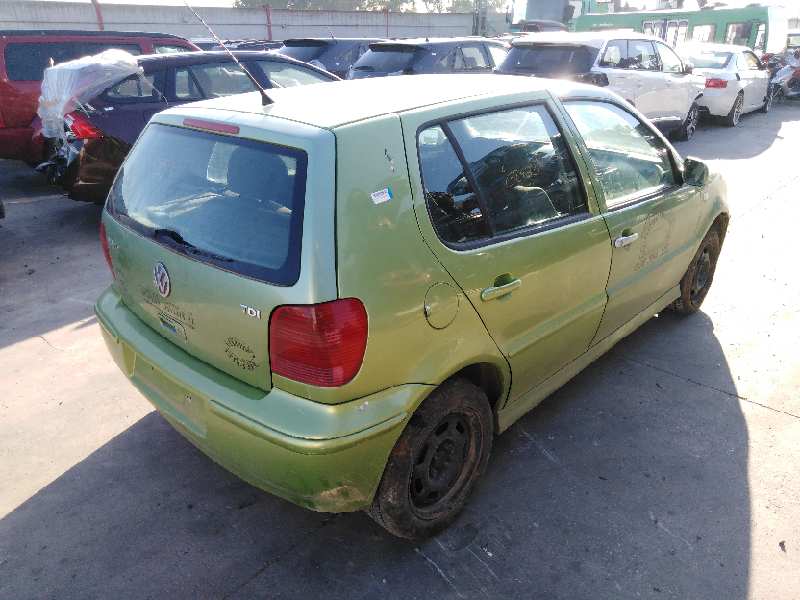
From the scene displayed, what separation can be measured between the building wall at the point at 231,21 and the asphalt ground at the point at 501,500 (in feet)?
58.5

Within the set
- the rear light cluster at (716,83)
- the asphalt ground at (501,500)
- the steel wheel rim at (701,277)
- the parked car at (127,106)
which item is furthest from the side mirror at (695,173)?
the rear light cluster at (716,83)

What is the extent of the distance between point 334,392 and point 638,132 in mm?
2564

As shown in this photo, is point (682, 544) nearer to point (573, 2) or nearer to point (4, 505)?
point (4, 505)

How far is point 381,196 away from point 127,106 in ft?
→ 16.5

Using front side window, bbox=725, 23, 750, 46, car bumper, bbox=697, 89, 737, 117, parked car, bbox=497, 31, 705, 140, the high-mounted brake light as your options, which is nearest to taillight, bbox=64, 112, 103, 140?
the high-mounted brake light

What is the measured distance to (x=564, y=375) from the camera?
9.78 ft

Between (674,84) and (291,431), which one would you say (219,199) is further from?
(674,84)

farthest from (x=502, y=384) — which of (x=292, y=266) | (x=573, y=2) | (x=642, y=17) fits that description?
(x=573, y=2)

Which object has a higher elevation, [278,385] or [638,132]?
[638,132]

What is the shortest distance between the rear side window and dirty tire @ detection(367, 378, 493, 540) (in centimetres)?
561

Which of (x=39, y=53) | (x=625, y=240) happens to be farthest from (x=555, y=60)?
(x=39, y=53)

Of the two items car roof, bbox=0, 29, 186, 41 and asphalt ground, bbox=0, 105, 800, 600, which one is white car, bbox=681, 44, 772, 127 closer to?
asphalt ground, bbox=0, 105, 800, 600

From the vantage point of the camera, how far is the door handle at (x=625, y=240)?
2.94 meters

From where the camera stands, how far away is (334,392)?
1913 millimetres
